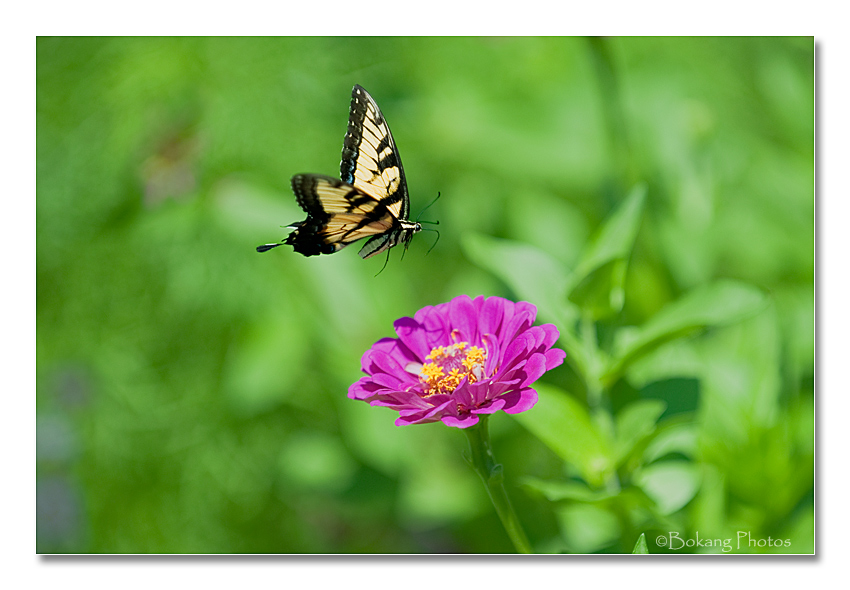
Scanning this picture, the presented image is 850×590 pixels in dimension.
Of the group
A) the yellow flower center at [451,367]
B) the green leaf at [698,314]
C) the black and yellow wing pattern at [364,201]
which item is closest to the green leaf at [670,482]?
the green leaf at [698,314]

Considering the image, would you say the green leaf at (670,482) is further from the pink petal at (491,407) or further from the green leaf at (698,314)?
the pink petal at (491,407)

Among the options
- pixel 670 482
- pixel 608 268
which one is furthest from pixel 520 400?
pixel 670 482

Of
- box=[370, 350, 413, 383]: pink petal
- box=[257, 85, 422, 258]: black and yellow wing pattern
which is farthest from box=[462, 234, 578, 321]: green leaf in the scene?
box=[370, 350, 413, 383]: pink petal

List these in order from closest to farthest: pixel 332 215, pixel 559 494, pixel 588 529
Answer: pixel 559 494
pixel 332 215
pixel 588 529

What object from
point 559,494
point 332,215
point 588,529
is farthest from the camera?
point 588,529

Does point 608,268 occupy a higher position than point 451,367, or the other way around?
point 608,268

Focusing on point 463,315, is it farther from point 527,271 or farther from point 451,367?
point 527,271
